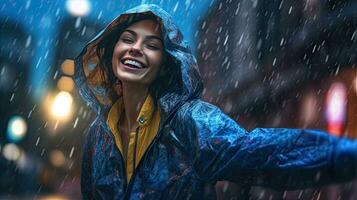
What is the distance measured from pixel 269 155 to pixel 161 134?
0.86m

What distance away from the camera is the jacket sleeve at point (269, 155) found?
2.24 m

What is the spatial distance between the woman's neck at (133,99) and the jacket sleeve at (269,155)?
57 cm

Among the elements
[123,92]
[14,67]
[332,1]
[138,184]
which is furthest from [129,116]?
[14,67]

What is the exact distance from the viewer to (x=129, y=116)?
3594mm

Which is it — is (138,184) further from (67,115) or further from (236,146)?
(67,115)

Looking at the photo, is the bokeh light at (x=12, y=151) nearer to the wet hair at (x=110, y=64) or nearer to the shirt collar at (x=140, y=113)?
the wet hair at (x=110, y=64)

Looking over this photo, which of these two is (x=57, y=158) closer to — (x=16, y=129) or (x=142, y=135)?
(x=16, y=129)

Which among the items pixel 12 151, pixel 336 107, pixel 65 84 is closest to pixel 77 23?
pixel 65 84

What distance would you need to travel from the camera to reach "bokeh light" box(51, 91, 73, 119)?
3509 cm

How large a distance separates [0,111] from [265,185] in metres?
38.2

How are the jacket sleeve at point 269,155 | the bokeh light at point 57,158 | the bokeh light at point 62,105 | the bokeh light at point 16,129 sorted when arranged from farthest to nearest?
the bokeh light at point 57,158
the bokeh light at point 16,129
the bokeh light at point 62,105
the jacket sleeve at point 269,155

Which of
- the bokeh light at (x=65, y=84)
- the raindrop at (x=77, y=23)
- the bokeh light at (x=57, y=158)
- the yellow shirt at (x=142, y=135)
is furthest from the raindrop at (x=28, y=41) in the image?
the yellow shirt at (x=142, y=135)

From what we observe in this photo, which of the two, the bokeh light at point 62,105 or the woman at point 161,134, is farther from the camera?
the bokeh light at point 62,105

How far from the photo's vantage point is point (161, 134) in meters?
3.23
